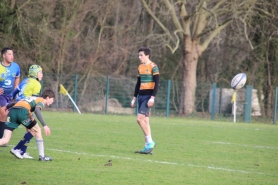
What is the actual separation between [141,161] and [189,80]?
19.9m

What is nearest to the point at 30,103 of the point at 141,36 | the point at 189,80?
the point at 189,80

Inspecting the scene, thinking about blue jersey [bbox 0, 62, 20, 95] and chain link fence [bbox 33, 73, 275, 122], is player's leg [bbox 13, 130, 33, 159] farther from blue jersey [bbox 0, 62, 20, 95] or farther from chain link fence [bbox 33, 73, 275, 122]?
chain link fence [bbox 33, 73, 275, 122]

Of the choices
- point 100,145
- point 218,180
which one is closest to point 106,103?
point 100,145

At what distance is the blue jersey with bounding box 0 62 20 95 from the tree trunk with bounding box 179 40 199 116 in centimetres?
1716

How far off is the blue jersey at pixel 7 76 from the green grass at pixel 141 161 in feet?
3.93

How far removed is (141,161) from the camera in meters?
10.3

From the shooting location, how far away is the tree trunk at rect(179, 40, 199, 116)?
2873cm

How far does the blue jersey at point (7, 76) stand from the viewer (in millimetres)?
11922

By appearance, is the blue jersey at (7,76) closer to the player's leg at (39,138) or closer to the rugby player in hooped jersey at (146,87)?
the player's leg at (39,138)

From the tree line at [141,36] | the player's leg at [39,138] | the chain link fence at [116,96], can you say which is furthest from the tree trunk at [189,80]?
the player's leg at [39,138]

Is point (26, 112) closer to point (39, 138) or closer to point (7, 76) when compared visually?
point (39, 138)

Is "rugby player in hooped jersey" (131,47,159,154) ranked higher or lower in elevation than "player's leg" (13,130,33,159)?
higher

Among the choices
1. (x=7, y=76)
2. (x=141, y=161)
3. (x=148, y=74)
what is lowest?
(x=141, y=161)

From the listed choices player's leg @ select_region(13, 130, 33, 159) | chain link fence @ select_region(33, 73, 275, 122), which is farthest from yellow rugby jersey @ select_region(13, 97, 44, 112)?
chain link fence @ select_region(33, 73, 275, 122)
